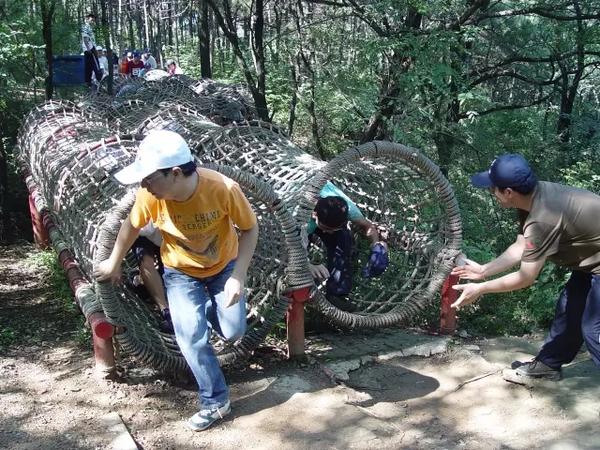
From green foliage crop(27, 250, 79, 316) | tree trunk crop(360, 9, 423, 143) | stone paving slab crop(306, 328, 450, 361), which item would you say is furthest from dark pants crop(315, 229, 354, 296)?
tree trunk crop(360, 9, 423, 143)

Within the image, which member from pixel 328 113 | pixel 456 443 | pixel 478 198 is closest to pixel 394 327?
pixel 456 443

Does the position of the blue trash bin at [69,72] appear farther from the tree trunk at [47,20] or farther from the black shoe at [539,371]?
the black shoe at [539,371]

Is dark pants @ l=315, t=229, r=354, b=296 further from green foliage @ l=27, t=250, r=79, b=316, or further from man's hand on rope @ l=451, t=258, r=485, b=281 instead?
green foliage @ l=27, t=250, r=79, b=316

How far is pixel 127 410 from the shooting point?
10.9ft

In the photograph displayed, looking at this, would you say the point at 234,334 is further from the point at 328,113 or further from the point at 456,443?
the point at 328,113

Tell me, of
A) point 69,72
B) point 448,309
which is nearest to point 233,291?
point 448,309

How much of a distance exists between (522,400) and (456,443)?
586 mm

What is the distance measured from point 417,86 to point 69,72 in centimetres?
640

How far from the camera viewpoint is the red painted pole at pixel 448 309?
14.6 ft

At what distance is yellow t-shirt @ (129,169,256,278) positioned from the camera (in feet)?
9.38

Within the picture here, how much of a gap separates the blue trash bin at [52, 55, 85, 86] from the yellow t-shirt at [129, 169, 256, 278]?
8.31m

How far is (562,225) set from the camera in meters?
2.90

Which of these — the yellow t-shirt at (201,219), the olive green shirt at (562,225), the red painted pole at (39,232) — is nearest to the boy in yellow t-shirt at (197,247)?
the yellow t-shirt at (201,219)

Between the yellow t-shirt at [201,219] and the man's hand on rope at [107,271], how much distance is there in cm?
25
